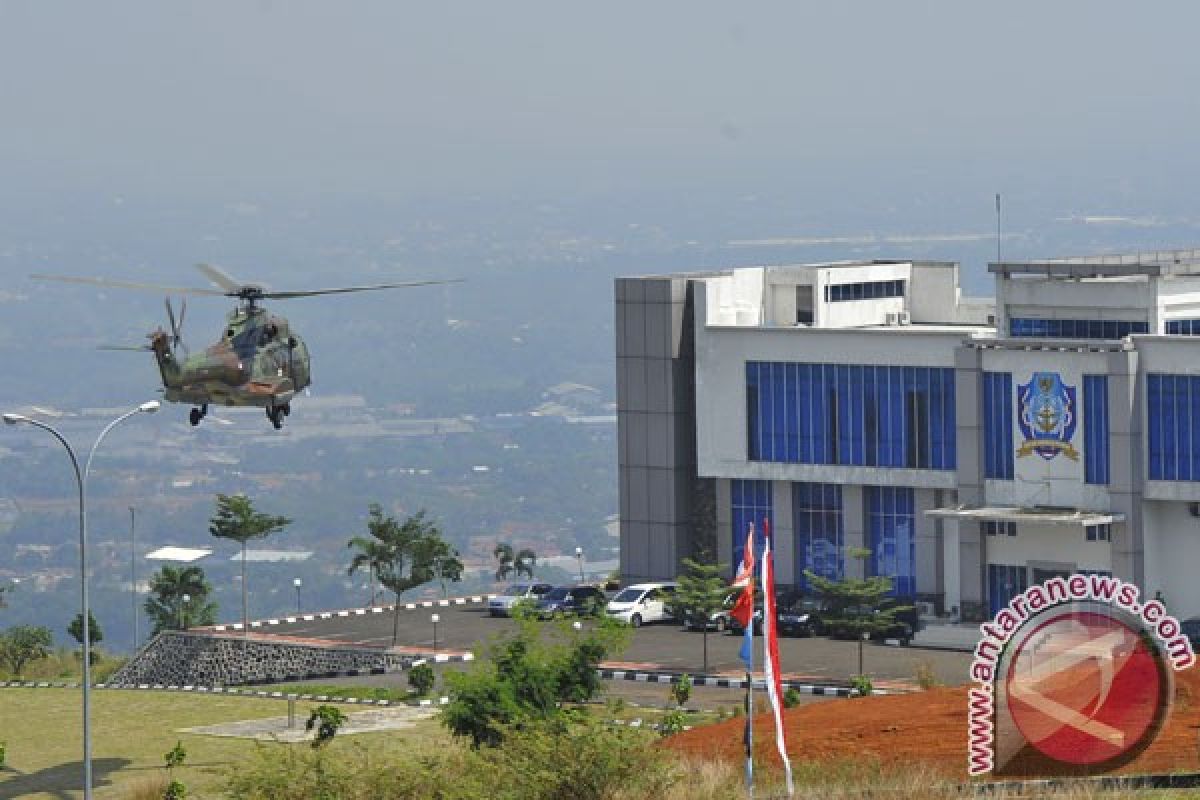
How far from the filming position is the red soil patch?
4681 centimetres

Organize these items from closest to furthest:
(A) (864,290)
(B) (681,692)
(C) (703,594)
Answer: (B) (681,692) → (C) (703,594) → (A) (864,290)

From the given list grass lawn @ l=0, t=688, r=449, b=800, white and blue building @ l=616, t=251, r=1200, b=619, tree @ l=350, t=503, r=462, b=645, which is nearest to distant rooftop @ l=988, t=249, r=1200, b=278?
white and blue building @ l=616, t=251, r=1200, b=619

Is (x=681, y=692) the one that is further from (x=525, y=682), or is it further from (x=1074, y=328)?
(x=1074, y=328)

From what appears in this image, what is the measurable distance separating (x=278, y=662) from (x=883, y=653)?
755 inches

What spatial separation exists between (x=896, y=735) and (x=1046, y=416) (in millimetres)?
37365

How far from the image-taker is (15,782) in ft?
213

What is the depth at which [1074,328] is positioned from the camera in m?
88.7

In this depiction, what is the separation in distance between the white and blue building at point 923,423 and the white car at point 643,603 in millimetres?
3315

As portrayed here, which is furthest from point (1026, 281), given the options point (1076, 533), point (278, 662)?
point (278, 662)

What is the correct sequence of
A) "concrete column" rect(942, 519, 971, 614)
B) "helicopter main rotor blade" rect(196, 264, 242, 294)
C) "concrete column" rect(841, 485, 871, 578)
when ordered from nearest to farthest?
"helicopter main rotor blade" rect(196, 264, 242, 294)
"concrete column" rect(942, 519, 971, 614)
"concrete column" rect(841, 485, 871, 578)

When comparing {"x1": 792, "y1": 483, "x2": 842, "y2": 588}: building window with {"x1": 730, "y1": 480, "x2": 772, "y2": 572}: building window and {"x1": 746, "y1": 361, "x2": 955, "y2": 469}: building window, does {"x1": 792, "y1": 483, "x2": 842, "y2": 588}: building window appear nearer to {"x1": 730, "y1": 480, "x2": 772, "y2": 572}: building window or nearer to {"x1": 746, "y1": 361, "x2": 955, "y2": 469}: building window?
{"x1": 746, "y1": 361, "x2": 955, "y2": 469}: building window

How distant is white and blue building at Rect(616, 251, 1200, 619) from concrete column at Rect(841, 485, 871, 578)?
3.7 inches

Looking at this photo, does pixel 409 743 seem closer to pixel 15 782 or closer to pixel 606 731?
pixel 15 782

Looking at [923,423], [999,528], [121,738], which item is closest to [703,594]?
[999,528]
